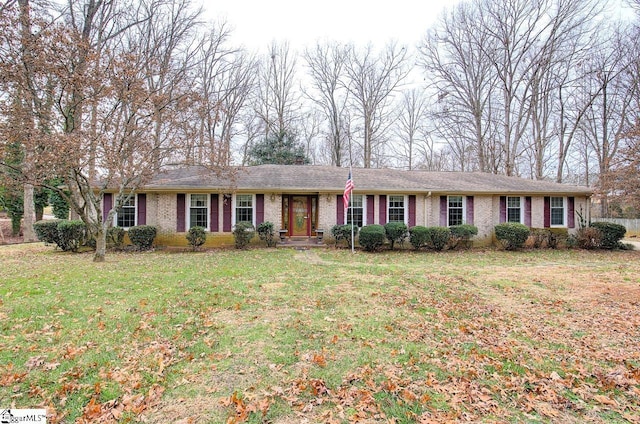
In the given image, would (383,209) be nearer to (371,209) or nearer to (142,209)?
(371,209)

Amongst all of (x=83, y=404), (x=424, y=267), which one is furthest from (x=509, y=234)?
(x=83, y=404)

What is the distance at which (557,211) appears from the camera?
1523cm

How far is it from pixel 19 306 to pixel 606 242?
19.5 meters

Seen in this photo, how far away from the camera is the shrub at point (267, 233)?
13430 mm

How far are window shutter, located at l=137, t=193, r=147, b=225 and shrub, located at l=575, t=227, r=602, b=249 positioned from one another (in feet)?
61.6

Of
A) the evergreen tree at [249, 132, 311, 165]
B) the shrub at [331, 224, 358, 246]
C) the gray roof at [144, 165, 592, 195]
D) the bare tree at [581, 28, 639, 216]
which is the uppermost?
the bare tree at [581, 28, 639, 216]

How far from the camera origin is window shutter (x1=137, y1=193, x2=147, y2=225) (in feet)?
44.1

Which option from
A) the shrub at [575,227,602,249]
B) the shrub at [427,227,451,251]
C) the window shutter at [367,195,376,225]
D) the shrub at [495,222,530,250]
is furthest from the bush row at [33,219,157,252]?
the shrub at [575,227,602,249]

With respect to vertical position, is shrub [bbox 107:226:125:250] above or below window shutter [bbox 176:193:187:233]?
below

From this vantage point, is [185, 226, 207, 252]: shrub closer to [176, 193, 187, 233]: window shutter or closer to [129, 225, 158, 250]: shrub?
[176, 193, 187, 233]: window shutter

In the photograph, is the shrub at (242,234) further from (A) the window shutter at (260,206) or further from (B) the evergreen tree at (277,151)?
(B) the evergreen tree at (277,151)

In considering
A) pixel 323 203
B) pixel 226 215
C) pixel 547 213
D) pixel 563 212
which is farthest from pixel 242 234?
pixel 563 212

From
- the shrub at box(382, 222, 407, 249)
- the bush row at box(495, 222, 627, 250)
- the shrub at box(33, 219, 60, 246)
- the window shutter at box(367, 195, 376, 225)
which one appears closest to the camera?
the shrub at box(33, 219, 60, 246)

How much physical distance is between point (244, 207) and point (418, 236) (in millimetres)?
7465
